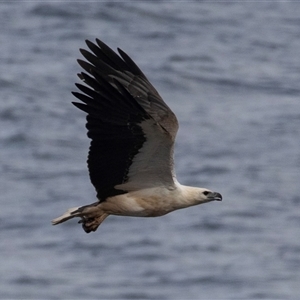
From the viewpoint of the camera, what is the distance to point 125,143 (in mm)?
10359

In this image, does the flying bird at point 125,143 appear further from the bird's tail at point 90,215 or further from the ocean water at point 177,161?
the ocean water at point 177,161

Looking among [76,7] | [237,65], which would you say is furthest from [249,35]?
[76,7]

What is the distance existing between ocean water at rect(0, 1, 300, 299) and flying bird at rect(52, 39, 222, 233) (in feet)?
35.0

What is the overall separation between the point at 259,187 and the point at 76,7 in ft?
32.7

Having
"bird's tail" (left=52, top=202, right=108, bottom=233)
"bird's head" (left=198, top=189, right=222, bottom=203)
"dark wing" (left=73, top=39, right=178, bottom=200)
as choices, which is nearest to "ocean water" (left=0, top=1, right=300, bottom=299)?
"bird's head" (left=198, top=189, right=222, bottom=203)

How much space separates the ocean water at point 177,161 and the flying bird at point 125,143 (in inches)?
420

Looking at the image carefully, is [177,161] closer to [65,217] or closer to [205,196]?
[205,196]

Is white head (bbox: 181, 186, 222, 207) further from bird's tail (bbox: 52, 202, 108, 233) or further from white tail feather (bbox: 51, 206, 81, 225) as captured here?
white tail feather (bbox: 51, 206, 81, 225)

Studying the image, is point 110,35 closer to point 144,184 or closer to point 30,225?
point 30,225

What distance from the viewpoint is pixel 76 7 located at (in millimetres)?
32156

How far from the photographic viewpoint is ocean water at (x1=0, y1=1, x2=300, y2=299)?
868 inches

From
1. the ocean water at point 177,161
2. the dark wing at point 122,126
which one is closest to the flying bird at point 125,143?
the dark wing at point 122,126

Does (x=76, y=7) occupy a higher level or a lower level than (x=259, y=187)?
higher

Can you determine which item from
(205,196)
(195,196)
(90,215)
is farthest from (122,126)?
(205,196)
